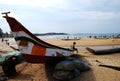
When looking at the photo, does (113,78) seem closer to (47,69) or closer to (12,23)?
(47,69)

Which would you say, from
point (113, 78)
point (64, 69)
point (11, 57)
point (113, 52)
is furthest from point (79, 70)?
point (113, 52)

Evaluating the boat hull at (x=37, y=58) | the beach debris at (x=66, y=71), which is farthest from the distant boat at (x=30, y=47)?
the beach debris at (x=66, y=71)

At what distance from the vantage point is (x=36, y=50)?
45.6ft

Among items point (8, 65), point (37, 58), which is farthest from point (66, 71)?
point (8, 65)

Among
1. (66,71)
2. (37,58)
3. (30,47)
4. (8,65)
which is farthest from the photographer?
(8,65)

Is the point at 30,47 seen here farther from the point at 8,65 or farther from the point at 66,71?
the point at 66,71

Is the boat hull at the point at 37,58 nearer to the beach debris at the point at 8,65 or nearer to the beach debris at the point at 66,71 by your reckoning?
the beach debris at the point at 66,71

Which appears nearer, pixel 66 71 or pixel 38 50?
pixel 66 71

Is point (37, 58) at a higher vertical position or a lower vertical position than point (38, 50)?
lower

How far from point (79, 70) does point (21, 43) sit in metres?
3.77

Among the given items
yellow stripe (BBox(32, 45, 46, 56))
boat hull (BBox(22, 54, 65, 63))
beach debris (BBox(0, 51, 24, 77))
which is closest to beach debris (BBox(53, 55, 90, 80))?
boat hull (BBox(22, 54, 65, 63))

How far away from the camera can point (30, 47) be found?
13.9 metres

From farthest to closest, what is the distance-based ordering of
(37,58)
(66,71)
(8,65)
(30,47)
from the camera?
1. (8,65)
2. (30,47)
3. (37,58)
4. (66,71)

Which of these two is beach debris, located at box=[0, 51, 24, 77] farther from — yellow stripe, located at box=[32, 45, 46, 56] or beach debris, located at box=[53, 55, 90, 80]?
beach debris, located at box=[53, 55, 90, 80]
